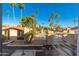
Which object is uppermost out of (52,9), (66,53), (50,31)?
(52,9)

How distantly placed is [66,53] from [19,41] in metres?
1.09

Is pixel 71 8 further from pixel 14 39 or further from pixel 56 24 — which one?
pixel 14 39

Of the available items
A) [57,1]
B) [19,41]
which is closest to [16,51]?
[19,41]

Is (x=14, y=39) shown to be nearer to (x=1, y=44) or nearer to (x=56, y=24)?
(x=1, y=44)

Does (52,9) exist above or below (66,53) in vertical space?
above

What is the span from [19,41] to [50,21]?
2.67 feet

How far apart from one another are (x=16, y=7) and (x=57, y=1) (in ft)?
3.00

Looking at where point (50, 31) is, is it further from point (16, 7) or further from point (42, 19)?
point (16, 7)

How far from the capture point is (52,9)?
24.9 feet

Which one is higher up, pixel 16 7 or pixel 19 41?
pixel 16 7

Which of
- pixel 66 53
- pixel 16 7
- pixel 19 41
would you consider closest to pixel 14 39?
pixel 19 41

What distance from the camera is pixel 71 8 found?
757cm

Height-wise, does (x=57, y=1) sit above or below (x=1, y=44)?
above

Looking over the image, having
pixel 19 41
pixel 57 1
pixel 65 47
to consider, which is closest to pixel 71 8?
pixel 57 1
